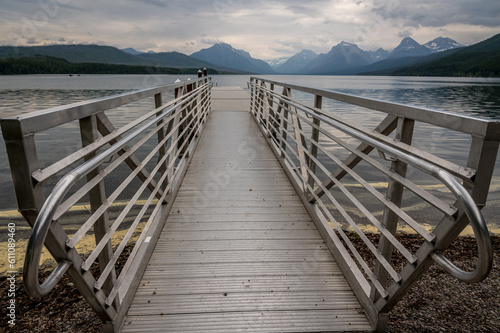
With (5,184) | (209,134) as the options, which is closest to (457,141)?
(209,134)

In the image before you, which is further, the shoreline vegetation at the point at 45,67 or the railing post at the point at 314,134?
the shoreline vegetation at the point at 45,67

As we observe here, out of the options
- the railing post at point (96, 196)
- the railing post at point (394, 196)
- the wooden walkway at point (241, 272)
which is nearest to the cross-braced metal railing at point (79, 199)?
the railing post at point (96, 196)

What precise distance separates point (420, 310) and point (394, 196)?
1385 mm

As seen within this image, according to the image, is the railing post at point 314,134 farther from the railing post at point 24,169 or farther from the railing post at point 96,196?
the railing post at point 24,169

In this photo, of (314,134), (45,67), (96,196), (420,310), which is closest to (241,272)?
(96,196)

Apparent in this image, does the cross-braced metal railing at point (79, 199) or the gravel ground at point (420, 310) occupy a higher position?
the cross-braced metal railing at point (79, 199)

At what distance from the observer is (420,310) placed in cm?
263

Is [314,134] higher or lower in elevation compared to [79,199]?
higher

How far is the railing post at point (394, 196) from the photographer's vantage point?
1.76 metres

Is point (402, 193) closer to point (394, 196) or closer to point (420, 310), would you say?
point (394, 196)

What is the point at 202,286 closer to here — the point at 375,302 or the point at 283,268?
the point at 283,268

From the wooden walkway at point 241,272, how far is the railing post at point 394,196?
31cm

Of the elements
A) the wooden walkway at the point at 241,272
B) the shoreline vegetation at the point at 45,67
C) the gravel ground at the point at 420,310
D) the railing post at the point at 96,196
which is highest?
the shoreline vegetation at the point at 45,67

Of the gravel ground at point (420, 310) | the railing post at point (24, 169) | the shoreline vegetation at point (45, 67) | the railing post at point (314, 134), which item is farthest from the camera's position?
the shoreline vegetation at point (45, 67)
